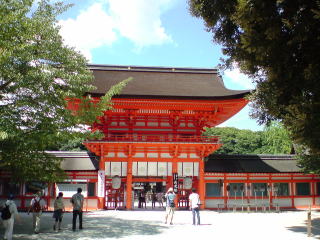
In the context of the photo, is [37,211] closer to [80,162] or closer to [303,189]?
[80,162]

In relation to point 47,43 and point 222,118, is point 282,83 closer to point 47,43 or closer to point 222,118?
point 47,43

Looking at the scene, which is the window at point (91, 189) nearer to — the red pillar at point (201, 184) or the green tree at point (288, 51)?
the red pillar at point (201, 184)

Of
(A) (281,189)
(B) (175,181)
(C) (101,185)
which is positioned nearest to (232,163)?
(A) (281,189)

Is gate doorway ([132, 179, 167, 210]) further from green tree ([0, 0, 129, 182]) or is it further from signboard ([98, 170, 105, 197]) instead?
green tree ([0, 0, 129, 182])

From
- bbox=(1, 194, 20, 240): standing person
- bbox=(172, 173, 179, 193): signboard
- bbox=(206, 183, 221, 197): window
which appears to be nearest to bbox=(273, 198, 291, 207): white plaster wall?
bbox=(206, 183, 221, 197): window

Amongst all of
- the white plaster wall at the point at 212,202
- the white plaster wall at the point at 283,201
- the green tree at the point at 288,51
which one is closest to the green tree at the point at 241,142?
the white plaster wall at the point at 283,201

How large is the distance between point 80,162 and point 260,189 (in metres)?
13.1

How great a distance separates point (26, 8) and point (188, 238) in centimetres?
971

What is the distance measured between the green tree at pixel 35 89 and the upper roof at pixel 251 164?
13.3 m

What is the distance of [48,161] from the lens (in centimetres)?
1275

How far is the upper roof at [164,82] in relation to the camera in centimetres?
2075

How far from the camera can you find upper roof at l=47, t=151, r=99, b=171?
22.7 meters

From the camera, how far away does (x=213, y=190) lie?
23.3 metres

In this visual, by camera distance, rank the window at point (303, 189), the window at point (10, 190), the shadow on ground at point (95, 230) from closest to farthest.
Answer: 1. the shadow on ground at point (95, 230)
2. the window at point (10, 190)
3. the window at point (303, 189)
